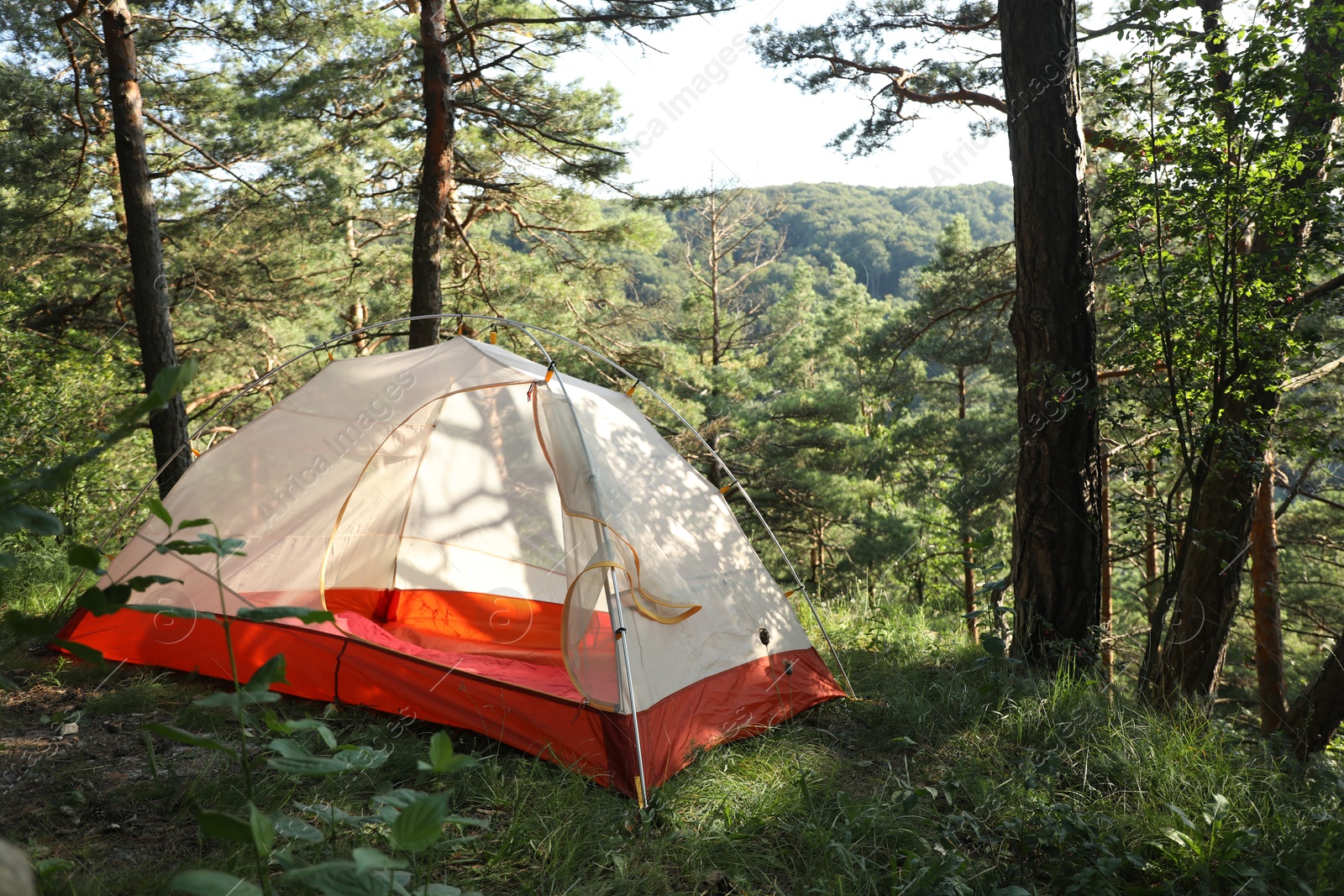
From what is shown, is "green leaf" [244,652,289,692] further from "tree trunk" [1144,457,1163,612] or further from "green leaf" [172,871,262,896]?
"tree trunk" [1144,457,1163,612]

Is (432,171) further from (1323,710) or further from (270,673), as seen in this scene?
(1323,710)

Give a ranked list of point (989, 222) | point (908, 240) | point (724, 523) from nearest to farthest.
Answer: point (724, 523) → point (908, 240) → point (989, 222)

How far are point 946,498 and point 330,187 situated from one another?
769cm

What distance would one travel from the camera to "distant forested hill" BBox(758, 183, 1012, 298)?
90.2 ft

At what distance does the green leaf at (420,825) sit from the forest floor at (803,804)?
0.91 m

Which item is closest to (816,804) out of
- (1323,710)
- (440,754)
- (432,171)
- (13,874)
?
(440,754)

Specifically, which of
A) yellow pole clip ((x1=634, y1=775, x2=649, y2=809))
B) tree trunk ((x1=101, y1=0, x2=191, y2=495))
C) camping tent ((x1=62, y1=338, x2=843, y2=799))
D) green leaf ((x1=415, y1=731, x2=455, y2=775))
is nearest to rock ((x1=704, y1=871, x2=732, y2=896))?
yellow pole clip ((x1=634, y1=775, x2=649, y2=809))

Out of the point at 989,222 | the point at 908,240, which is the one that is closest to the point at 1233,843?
the point at 908,240

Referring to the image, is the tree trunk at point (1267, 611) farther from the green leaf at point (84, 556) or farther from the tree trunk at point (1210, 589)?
the green leaf at point (84, 556)

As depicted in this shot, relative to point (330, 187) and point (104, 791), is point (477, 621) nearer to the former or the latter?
point (104, 791)

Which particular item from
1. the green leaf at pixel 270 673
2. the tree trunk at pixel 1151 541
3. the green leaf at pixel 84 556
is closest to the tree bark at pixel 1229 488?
the tree trunk at pixel 1151 541

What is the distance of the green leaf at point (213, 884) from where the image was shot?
1012mm

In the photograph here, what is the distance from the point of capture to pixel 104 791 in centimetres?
229

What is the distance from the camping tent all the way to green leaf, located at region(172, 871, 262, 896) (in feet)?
4.46
